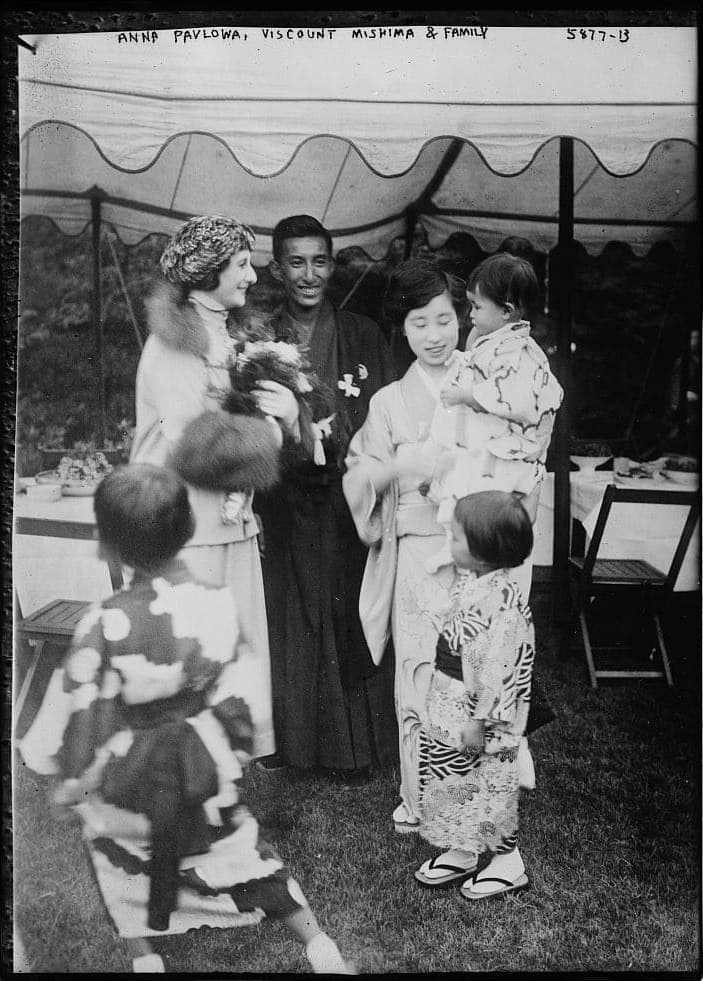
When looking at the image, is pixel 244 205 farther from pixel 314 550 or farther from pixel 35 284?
pixel 314 550

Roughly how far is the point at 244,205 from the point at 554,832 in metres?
2.63

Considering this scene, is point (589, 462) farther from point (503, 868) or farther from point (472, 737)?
point (503, 868)

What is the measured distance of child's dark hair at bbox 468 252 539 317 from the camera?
322 centimetres

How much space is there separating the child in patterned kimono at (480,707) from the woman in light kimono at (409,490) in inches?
2.9

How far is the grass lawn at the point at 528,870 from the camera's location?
323 centimetres

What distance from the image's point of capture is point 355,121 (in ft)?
10.4

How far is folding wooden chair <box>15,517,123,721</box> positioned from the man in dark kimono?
0.66 meters

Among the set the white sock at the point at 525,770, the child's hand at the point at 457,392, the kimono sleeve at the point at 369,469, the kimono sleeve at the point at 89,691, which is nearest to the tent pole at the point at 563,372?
the child's hand at the point at 457,392

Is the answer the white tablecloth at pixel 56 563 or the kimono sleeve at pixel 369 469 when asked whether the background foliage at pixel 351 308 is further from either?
the kimono sleeve at pixel 369 469

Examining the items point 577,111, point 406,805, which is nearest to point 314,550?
Result: point 406,805

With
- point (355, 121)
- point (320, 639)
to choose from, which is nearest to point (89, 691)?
point (320, 639)

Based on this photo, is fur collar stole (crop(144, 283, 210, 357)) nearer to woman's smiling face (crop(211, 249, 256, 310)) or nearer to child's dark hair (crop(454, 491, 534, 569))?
woman's smiling face (crop(211, 249, 256, 310))

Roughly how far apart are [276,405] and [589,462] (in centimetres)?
122

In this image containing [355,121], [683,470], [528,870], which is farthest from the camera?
[683,470]
